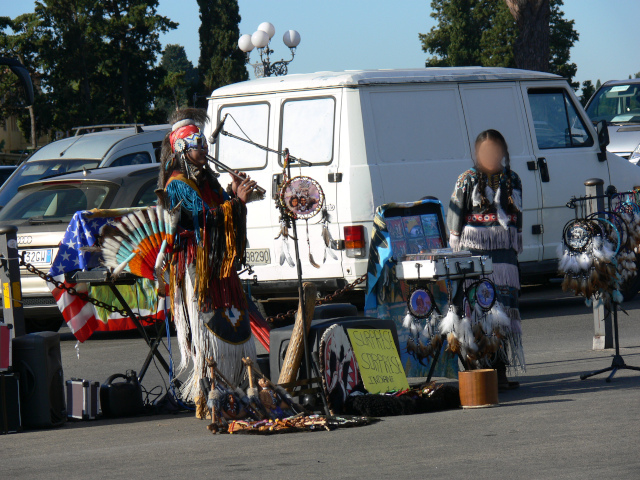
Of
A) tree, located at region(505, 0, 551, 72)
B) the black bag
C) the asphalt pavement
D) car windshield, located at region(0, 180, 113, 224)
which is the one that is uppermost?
tree, located at region(505, 0, 551, 72)

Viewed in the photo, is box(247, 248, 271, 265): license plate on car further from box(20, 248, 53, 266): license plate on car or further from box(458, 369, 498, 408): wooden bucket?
box(458, 369, 498, 408): wooden bucket

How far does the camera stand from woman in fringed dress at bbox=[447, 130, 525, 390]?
24.2 feet

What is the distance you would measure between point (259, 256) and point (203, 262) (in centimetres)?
437

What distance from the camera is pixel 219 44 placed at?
5456 centimetres

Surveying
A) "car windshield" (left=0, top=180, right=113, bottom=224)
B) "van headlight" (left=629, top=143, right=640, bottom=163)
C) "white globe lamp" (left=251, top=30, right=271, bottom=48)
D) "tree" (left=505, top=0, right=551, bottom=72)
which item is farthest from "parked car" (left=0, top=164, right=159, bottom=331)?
"white globe lamp" (left=251, top=30, right=271, bottom=48)

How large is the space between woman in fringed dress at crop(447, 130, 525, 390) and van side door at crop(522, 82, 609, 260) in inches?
167

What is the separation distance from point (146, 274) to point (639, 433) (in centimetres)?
321

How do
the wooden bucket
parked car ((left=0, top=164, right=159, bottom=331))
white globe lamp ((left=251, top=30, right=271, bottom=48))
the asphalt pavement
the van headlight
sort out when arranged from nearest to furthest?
the asphalt pavement < the wooden bucket < parked car ((left=0, top=164, right=159, bottom=331)) < the van headlight < white globe lamp ((left=251, top=30, right=271, bottom=48))

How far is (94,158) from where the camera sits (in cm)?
1422

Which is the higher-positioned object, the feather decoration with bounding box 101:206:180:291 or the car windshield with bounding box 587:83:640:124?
the car windshield with bounding box 587:83:640:124

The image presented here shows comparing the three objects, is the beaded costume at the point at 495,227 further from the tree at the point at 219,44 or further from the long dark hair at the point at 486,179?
the tree at the point at 219,44

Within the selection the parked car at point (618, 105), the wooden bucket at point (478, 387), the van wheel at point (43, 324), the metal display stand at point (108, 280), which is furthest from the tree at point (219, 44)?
the wooden bucket at point (478, 387)

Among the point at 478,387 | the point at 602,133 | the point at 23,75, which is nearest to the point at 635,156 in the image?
the point at 602,133

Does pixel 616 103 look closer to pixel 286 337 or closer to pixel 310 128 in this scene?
pixel 310 128
